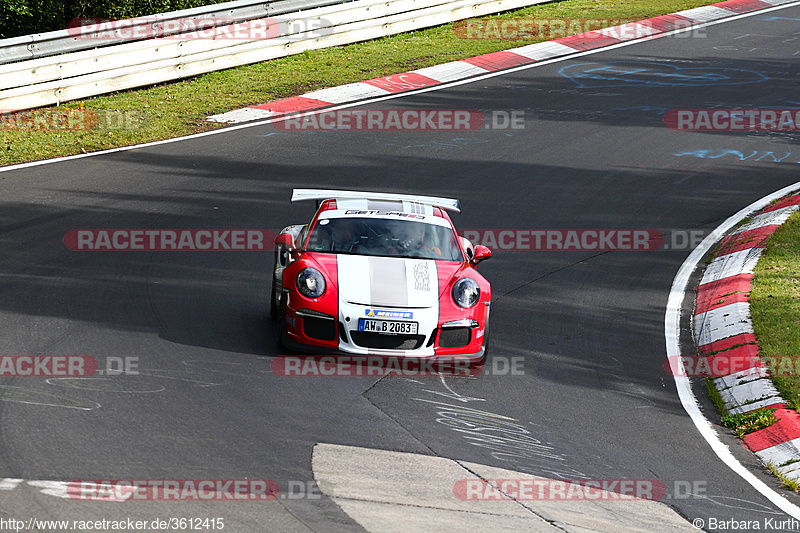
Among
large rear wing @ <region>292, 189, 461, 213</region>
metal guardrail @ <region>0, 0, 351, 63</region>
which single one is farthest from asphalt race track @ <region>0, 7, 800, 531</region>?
metal guardrail @ <region>0, 0, 351, 63</region>

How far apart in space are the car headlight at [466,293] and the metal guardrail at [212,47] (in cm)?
1051

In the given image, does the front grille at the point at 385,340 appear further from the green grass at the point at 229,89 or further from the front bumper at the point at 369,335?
the green grass at the point at 229,89

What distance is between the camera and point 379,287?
803 cm

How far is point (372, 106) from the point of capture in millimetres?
17375

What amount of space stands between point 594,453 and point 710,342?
3.02 metres

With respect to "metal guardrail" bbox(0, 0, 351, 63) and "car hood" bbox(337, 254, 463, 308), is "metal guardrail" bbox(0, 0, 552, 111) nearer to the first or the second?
"metal guardrail" bbox(0, 0, 351, 63)

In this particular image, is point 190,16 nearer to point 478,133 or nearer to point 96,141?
point 96,141

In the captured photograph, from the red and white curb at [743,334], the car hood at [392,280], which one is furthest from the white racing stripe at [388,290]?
the red and white curb at [743,334]

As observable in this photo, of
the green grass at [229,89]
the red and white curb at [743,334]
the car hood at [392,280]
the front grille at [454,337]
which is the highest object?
the green grass at [229,89]

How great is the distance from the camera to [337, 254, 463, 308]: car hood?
313 inches

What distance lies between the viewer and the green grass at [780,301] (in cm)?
855

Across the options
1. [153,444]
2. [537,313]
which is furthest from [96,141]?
[153,444]

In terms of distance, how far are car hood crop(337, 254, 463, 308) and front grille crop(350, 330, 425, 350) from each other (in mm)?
268

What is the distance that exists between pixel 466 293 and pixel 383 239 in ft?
3.41
